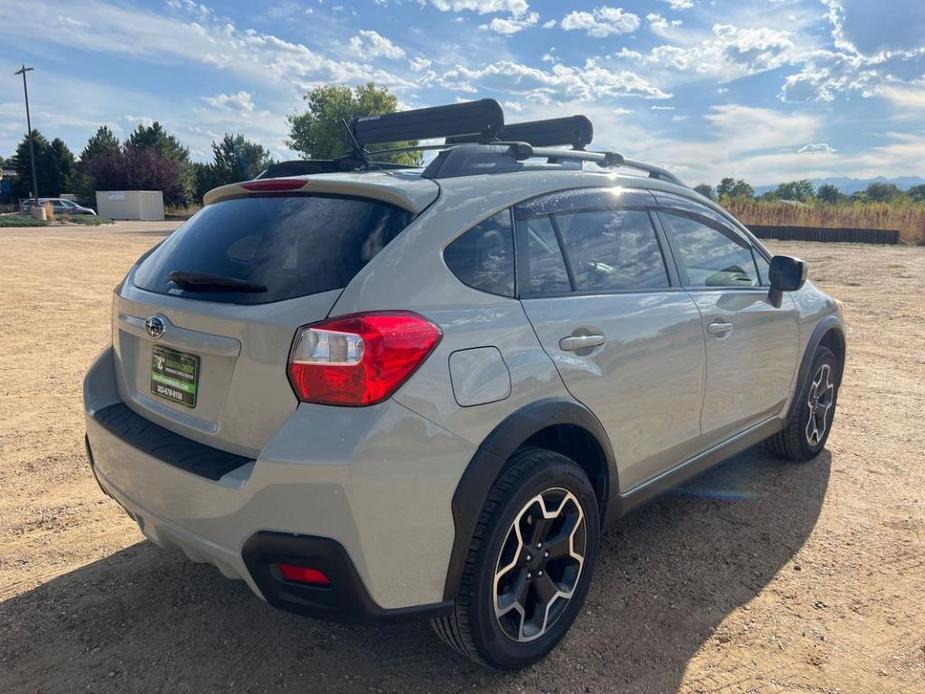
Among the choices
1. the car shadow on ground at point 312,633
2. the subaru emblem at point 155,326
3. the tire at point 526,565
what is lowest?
the car shadow on ground at point 312,633

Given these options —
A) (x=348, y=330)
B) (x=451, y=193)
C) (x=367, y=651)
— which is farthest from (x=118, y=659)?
(x=451, y=193)

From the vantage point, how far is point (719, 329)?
325cm

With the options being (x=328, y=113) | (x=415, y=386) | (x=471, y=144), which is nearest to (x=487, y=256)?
(x=415, y=386)

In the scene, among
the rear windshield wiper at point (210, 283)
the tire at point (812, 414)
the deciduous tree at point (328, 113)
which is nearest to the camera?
the rear windshield wiper at point (210, 283)

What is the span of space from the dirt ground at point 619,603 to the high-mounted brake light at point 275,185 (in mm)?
1679

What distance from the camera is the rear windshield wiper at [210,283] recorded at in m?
2.18

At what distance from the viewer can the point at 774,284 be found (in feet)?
12.3

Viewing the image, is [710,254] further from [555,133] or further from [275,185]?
[275,185]

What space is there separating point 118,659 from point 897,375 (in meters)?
6.85

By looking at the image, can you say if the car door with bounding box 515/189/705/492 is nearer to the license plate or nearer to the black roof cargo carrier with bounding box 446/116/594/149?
the black roof cargo carrier with bounding box 446/116/594/149

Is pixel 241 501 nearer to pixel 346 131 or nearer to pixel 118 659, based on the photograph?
pixel 118 659

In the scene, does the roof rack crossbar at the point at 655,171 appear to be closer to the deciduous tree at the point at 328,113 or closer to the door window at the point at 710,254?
the door window at the point at 710,254

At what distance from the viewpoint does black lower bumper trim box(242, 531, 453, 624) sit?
6.34 feet

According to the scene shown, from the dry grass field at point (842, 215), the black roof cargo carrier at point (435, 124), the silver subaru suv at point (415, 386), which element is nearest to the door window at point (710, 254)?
the silver subaru suv at point (415, 386)
